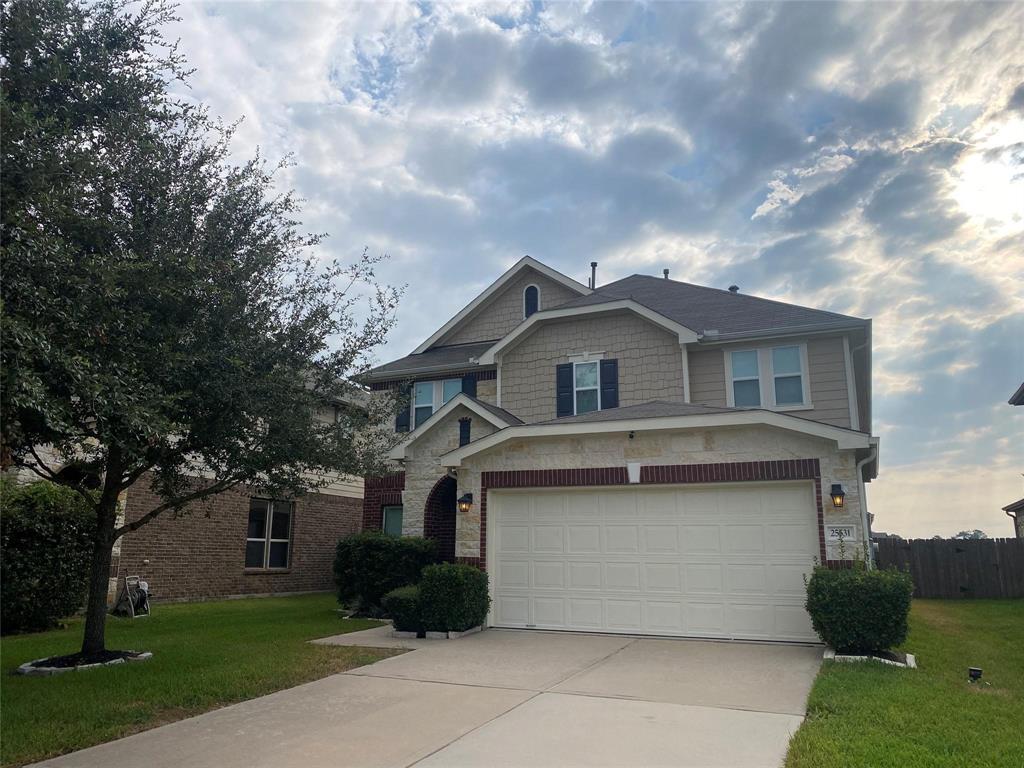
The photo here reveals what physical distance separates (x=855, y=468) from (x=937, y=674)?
300cm

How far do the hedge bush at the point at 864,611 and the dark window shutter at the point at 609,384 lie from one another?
794 cm

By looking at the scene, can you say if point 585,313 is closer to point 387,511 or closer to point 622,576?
point 387,511

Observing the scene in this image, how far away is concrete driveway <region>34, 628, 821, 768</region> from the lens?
209 inches

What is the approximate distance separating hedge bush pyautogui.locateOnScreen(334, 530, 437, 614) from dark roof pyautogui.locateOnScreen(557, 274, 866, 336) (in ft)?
23.0

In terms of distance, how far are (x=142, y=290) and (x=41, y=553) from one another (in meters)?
8.20

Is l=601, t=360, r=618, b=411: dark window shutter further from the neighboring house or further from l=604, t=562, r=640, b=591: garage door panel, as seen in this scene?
l=604, t=562, r=640, b=591: garage door panel

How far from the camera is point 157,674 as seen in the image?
8.33 metres

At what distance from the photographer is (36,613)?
12656mm

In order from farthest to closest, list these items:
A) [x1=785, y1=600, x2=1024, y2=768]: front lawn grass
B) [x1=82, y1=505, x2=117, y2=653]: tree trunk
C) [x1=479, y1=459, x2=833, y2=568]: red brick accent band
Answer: [x1=479, y1=459, x2=833, y2=568]: red brick accent band, [x1=82, y1=505, x2=117, y2=653]: tree trunk, [x1=785, y1=600, x2=1024, y2=768]: front lawn grass


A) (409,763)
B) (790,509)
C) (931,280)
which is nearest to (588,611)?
(790,509)

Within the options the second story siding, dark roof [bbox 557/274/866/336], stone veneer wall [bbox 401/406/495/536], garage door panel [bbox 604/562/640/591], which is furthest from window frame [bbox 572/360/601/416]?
garage door panel [bbox 604/562/640/591]

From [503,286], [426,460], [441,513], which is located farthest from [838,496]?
[503,286]

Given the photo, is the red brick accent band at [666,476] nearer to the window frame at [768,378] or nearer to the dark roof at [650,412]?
the dark roof at [650,412]

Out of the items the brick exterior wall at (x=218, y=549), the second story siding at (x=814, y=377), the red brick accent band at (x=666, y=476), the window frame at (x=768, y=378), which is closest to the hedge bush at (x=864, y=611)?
the red brick accent band at (x=666, y=476)
